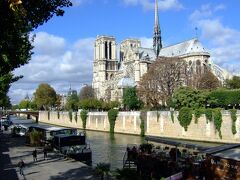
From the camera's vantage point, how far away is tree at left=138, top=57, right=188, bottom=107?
263ft

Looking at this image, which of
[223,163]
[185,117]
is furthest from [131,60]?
[223,163]

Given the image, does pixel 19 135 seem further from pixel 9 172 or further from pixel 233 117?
pixel 9 172

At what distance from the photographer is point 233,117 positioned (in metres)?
51.2

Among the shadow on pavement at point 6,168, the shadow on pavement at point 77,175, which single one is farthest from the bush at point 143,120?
the shadow on pavement at point 77,175

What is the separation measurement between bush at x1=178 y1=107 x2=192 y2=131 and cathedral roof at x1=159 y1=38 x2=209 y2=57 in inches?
2158

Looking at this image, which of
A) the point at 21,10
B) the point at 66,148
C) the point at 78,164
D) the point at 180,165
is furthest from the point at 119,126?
the point at 21,10

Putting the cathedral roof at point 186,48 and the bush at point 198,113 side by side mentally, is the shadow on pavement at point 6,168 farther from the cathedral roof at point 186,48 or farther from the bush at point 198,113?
the cathedral roof at point 186,48

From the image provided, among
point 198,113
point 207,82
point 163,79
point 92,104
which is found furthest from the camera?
point 92,104

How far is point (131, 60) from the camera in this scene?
137 metres

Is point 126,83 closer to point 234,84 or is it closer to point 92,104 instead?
point 92,104

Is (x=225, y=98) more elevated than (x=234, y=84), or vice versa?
(x=234, y=84)

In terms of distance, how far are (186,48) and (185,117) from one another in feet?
205

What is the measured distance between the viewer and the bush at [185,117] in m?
58.2

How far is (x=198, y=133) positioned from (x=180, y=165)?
3226cm
